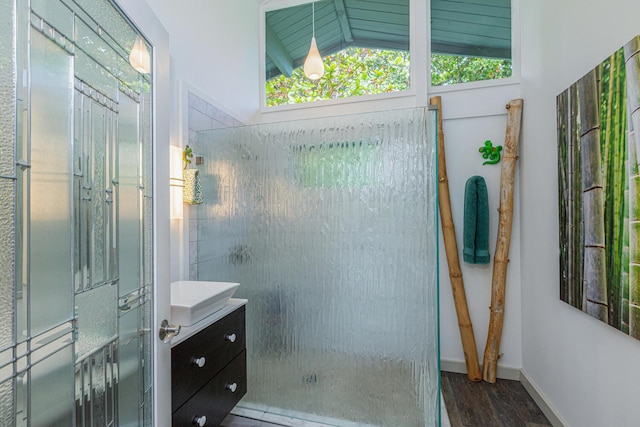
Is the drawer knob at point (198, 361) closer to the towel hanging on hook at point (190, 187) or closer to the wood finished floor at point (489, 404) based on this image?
the towel hanging on hook at point (190, 187)

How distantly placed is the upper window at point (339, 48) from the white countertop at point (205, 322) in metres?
2.00

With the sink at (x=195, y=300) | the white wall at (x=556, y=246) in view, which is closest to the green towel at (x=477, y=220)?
the white wall at (x=556, y=246)

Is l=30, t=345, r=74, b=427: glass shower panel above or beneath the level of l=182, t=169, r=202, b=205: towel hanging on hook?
beneath

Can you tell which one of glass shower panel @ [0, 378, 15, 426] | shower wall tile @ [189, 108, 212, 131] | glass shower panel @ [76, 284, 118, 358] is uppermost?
shower wall tile @ [189, 108, 212, 131]

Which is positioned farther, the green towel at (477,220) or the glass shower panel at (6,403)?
the green towel at (477,220)

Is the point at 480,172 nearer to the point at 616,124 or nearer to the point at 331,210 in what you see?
the point at 616,124

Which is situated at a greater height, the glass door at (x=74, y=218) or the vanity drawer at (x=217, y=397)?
the glass door at (x=74, y=218)

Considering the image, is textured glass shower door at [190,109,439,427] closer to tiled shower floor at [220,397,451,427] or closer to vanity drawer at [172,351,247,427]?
tiled shower floor at [220,397,451,427]

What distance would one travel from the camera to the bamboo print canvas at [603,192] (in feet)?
3.90

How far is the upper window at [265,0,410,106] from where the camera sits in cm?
268

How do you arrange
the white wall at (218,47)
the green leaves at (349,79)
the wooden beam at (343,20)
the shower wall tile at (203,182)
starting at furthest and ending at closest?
1. the wooden beam at (343,20)
2. the green leaves at (349,79)
3. the shower wall tile at (203,182)
4. the white wall at (218,47)

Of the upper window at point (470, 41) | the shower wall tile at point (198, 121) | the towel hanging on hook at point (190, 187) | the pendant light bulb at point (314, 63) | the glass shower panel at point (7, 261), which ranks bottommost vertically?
the glass shower panel at point (7, 261)

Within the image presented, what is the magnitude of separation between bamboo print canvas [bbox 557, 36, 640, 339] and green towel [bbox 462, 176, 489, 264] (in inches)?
25.4

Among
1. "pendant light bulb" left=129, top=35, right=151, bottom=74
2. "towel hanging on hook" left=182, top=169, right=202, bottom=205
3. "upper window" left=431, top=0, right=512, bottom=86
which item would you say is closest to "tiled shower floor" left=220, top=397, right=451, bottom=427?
"towel hanging on hook" left=182, top=169, right=202, bottom=205
